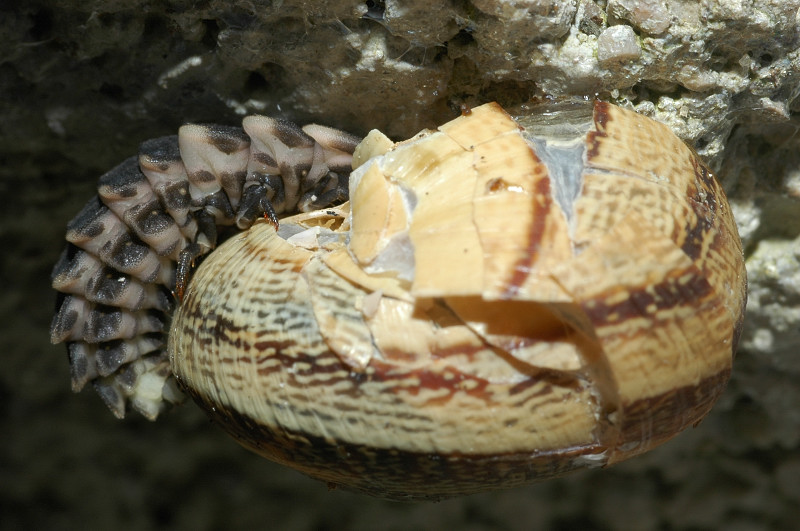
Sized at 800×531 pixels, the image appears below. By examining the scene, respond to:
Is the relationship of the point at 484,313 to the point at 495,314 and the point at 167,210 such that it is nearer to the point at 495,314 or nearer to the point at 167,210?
the point at 495,314

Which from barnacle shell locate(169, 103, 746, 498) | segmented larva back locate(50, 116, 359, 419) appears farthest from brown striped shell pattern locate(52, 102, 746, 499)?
segmented larva back locate(50, 116, 359, 419)

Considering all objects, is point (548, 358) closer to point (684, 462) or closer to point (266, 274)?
point (266, 274)

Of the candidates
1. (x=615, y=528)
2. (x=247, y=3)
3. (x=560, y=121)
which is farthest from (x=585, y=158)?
(x=615, y=528)

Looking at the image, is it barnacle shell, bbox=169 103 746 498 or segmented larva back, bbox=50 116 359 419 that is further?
segmented larva back, bbox=50 116 359 419

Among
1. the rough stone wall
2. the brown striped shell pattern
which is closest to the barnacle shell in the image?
the brown striped shell pattern

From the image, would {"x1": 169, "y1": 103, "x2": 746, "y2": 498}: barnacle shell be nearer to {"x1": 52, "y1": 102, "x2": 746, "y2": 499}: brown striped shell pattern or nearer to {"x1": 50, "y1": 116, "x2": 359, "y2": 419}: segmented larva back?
{"x1": 52, "y1": 102, "x2": 746, "y2": 499}: brown striped shell pattern

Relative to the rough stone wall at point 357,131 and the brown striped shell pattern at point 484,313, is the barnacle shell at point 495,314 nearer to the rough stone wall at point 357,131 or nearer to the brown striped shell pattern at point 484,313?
the brown striped shell pattern at point 484,313

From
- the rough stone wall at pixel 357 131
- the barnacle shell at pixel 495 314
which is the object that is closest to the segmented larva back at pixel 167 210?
the rough stone wall at pixel 357 131
